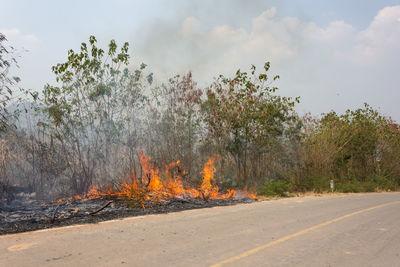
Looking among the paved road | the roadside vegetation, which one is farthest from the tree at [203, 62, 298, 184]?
the paved road

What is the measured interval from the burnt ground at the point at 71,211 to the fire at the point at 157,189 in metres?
0.31

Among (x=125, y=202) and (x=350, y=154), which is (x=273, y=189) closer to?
(x=125, y=202)

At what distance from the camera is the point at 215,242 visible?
6883 millimetres

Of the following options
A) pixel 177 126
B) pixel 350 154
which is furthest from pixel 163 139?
pixel 350 154

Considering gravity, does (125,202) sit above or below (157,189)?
below

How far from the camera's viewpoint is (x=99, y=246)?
6570 mm

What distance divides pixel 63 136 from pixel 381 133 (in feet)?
87.5

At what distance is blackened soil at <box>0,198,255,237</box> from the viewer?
8.94 meters

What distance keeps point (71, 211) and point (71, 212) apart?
→ 150 mm

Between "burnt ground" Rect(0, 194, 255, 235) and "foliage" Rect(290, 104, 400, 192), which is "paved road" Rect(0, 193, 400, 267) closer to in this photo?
"burnt ground" Rect(0, 194, 255, 235)

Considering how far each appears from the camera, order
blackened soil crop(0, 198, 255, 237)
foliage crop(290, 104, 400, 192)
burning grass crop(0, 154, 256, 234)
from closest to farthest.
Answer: blackened soil crop(0, 198, 255, 237)
burning grass crop(0, 154, 256, 234)
foliage crop(290, 104, 400, 192)

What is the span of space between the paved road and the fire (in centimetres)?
231

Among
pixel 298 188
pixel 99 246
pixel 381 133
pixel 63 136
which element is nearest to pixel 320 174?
pixel 298 188

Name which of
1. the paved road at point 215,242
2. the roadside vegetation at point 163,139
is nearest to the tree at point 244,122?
the roadside vegetation at point 163,139
